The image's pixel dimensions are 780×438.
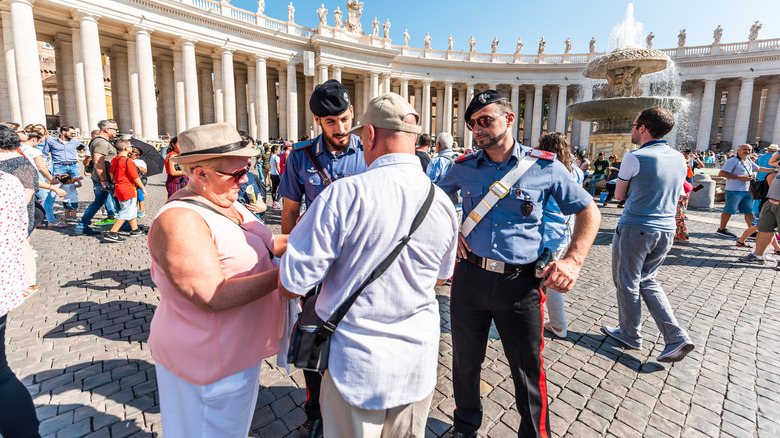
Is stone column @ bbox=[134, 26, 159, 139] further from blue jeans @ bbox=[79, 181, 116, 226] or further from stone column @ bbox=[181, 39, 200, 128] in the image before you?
blue jeans @ bbox=[79, 181, 116, 226]

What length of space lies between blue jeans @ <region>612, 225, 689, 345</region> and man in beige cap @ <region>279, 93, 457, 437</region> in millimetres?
2853

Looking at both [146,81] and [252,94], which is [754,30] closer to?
[252,94]

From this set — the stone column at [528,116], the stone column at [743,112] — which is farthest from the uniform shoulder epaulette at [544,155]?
the stone column at [743,112]

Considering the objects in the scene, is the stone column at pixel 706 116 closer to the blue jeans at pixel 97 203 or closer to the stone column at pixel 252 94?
the stone column at pixel 252 94

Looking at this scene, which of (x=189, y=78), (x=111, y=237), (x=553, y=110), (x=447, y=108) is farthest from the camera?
(x=553, y=110)

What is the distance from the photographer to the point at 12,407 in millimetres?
2049

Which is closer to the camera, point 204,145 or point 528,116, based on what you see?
point 204,145

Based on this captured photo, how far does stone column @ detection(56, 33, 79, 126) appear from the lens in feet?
81.5

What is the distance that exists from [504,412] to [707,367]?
2205 millimetres

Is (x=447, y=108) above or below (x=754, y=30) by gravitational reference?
below

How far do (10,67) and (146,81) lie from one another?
650 centimetres

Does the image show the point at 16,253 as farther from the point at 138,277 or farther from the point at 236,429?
the point at 138,277

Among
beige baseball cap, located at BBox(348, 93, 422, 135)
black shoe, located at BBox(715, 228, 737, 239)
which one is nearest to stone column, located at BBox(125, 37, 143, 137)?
beige baseball cap, located at BBox(348, 93, 422, 135)

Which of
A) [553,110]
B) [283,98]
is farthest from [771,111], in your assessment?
[283,98]
